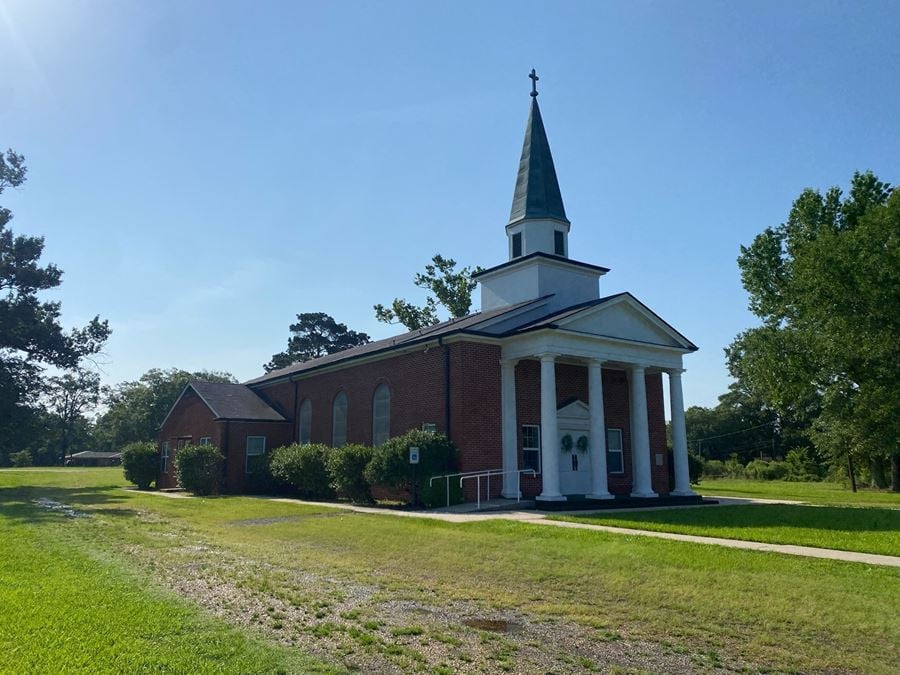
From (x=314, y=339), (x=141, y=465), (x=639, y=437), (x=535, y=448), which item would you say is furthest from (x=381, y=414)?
(x=314, y=339)

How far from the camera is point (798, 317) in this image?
3562 centimetres

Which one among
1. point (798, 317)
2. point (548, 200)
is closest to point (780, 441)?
point (798, 317)

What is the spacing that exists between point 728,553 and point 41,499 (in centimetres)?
2318

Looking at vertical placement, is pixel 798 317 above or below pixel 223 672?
above

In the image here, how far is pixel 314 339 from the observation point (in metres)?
85.9

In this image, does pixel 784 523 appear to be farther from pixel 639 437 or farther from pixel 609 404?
pixel 609 404

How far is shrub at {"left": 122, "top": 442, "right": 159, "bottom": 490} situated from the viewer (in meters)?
36.8

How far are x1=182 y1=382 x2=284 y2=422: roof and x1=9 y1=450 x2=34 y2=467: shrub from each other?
7414cm

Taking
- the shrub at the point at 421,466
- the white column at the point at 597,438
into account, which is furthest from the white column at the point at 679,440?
the shrub at the point at 421,466

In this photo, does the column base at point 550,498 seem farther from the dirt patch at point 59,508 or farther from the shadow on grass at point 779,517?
the dirt patch at point 59,508

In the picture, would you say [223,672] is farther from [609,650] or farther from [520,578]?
[520,578]

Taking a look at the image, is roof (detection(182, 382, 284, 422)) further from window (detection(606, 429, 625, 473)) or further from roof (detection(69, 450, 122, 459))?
roof (detection(69, 450, 122, 459))

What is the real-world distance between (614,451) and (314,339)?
210ft

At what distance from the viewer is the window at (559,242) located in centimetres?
2856
